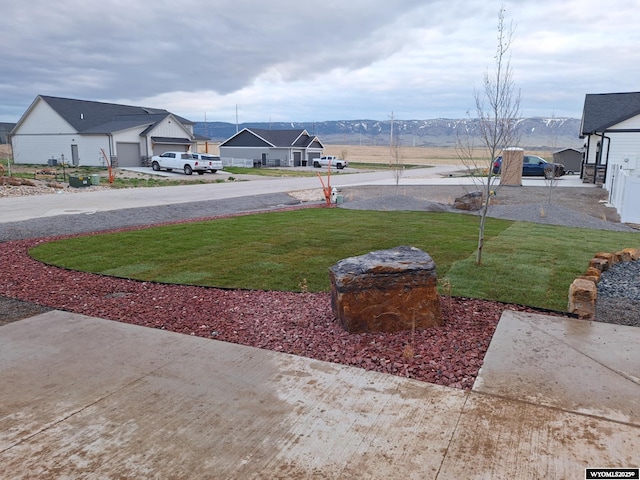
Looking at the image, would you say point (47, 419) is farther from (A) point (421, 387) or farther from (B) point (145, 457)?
(A) point (421, 387)

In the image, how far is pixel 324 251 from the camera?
961 cm

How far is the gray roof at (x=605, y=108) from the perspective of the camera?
101 ft

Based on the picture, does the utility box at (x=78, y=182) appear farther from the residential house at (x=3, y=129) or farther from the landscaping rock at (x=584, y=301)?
the residential house at (x=3, y=129)

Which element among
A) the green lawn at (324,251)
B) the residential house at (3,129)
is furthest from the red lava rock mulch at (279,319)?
the residential house at (3,129)

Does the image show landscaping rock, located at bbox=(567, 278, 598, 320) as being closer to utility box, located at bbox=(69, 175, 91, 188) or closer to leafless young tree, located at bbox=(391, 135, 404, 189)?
leafless young tree, located at bbox=(391, 135, 404, 189)

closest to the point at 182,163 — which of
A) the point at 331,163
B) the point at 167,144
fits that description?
the point at 167,144

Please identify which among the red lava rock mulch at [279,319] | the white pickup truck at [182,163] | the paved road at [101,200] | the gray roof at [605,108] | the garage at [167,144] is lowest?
the paved road at [101,200]

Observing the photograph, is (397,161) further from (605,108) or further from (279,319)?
(279,319)

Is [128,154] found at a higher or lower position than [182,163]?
higher

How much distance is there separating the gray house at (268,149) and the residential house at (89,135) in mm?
10517

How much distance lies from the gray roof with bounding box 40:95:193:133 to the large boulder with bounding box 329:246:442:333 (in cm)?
4252

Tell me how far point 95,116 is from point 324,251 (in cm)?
4525

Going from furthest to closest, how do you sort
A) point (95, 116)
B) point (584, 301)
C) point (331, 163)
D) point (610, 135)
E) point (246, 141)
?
point (246, 141) < point (331, 163) < point (95, 116) < point (610, 135) < point (584, 301)

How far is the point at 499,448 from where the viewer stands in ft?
10.7
